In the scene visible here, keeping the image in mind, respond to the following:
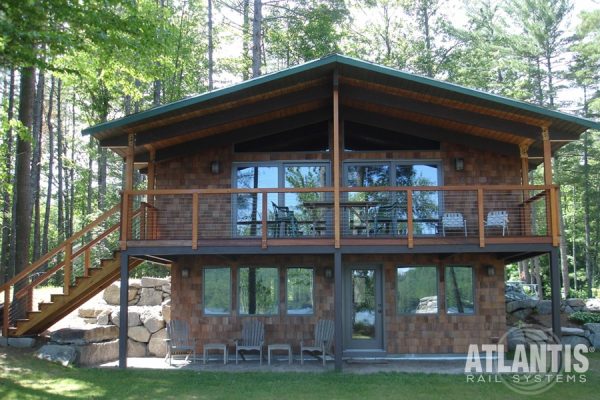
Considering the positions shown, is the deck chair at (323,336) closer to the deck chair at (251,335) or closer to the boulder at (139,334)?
the deck chair at (251,335)

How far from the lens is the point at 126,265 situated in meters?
11.5

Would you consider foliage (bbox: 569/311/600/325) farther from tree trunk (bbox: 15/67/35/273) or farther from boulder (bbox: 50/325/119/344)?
tree trunk (bbox: 15/67/35/273)

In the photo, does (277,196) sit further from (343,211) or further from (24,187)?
(24,187)

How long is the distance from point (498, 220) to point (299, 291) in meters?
4.48

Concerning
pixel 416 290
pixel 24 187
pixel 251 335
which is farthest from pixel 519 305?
pixel 24 187

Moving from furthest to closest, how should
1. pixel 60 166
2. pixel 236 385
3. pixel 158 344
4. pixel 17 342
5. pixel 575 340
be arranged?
1. pixel 60 166
2. pixel 158 344
3. pixel 575 340
4. pixel 17 342
5. pixel 236 385

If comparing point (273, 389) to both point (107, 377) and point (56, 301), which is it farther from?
point (56, 301)

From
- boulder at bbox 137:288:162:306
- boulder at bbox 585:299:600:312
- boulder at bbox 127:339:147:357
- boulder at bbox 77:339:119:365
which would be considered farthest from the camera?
boulder at bbox 585:299:600:312

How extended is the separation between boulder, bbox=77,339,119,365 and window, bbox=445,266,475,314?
7336 millimetres

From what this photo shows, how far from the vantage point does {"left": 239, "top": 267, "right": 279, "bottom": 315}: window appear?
1333 centimetres

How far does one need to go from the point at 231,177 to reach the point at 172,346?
384 cm

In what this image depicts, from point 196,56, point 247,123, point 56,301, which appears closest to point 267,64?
point 196,56

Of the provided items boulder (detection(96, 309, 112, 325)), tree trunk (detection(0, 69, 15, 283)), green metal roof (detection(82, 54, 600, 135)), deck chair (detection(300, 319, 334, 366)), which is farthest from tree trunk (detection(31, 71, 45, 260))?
deck chair (detection(300, 319, 334, 366))

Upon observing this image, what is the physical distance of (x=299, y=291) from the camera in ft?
43.9
